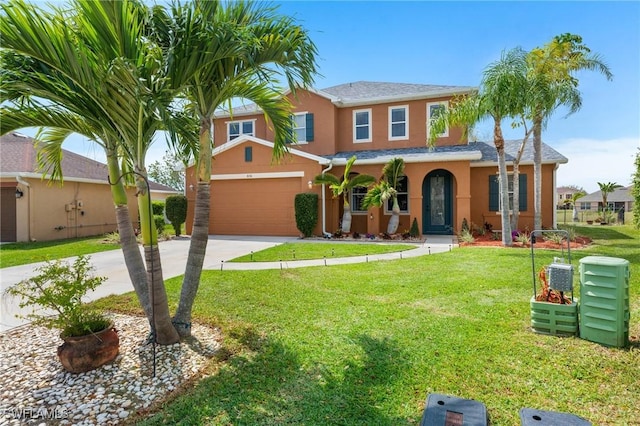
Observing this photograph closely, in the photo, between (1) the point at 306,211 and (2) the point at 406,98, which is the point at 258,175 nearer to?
(1) the point at 306,211

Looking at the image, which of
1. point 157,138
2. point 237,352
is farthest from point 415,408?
point 157,138

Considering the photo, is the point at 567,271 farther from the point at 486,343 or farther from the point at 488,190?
the point at 488,190

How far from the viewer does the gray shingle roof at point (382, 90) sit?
593 inches

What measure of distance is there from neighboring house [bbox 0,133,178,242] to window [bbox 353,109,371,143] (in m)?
10.9

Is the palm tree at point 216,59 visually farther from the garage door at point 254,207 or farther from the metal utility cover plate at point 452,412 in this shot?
the garage door at point 254,207

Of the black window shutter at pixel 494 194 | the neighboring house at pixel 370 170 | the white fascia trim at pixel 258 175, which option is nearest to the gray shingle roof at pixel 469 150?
the neighboring house at pixel 370 170

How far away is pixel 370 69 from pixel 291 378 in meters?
17.8

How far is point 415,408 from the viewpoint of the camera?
9.01 feet

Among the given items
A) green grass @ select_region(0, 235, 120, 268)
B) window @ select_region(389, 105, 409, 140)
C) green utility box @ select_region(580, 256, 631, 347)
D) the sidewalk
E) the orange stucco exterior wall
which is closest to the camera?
green utility box @ select_region(580, 256, 631, 347)

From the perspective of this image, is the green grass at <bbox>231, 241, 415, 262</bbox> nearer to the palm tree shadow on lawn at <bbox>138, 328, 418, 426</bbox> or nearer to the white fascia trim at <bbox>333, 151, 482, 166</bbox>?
the white fascia trim at <bbox>333, 151, 482, 166</bbox>

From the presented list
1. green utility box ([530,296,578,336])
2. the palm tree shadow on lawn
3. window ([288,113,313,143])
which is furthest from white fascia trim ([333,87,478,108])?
the palm tree shadow on lawn

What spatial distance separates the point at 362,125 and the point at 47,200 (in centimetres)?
1535

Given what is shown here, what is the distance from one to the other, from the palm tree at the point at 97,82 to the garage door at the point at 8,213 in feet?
50.0

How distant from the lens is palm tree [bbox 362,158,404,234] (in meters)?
13.1
